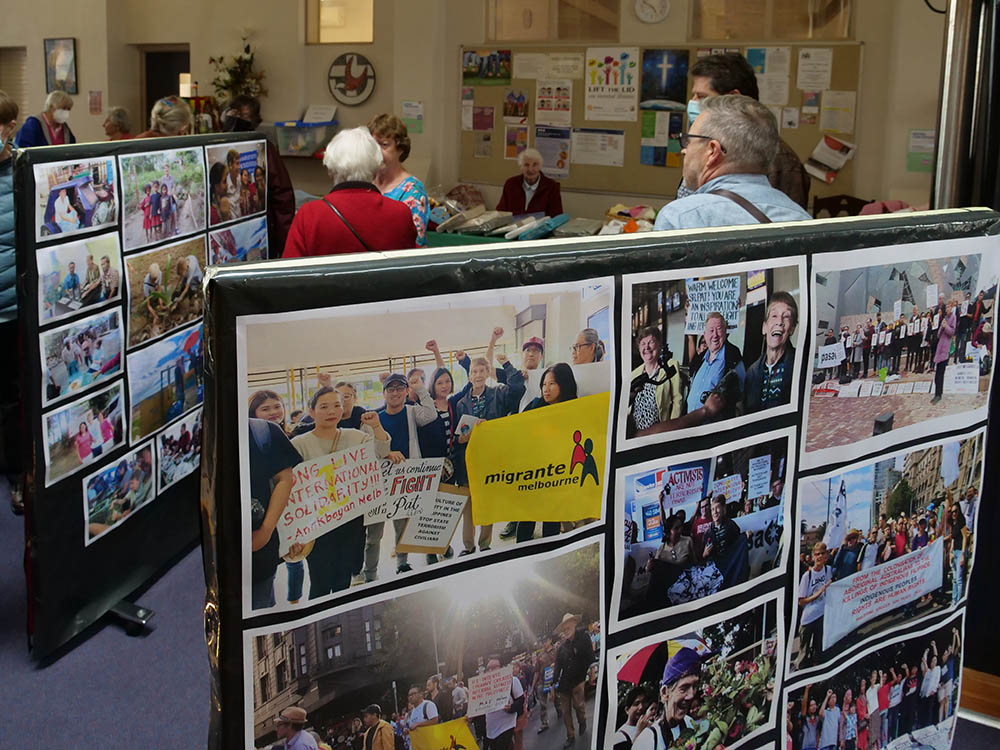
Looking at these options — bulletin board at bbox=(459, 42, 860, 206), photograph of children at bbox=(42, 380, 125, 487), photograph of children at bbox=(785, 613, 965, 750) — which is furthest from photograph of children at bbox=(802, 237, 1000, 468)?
bulletin board at bbox=(459, 42, 860, 206)

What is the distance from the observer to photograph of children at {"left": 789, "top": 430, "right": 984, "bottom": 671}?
1581 mm

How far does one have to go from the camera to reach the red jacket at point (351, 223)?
349 centimetres

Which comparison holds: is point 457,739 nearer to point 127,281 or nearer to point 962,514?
point 962,514

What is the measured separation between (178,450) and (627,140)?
584cm

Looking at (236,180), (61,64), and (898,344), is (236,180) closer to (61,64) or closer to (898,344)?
(898,344)

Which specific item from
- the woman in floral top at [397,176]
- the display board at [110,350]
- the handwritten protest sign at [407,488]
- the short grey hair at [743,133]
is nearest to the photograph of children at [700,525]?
the handwritten protest sign at [407,488]

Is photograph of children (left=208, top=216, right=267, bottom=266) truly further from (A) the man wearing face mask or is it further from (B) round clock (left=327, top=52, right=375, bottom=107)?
(B) round clock (left=327, top=52, right=375, bottom=107)

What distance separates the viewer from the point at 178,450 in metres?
3.54

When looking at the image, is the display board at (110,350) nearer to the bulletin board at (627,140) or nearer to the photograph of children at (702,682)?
the photograph of children at (702,682)

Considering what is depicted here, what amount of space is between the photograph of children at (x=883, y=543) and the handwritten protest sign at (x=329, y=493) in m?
0.71

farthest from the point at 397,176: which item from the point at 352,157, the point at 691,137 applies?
the point at 691,137

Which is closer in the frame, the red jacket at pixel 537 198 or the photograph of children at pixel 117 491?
the photograph of children at pixel 117 491

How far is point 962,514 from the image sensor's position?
1.80 metres

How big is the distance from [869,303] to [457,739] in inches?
33.9
